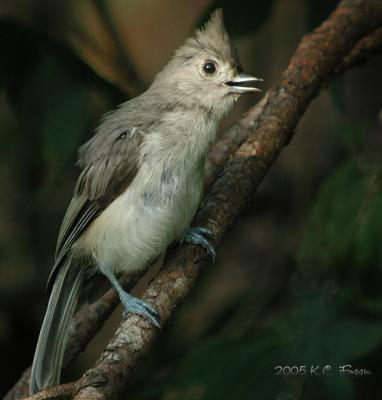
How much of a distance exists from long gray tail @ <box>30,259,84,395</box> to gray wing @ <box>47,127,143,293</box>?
65 mm

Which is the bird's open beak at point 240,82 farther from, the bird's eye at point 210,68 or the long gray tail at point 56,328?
the long gray tail at point 56,328

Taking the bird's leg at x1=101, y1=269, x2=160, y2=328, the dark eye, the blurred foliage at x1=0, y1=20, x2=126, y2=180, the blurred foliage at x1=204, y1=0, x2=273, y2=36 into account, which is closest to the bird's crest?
the blurred foliage at x1=204, y1=0, x2=273, y2=36

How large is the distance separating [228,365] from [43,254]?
2.37 metres

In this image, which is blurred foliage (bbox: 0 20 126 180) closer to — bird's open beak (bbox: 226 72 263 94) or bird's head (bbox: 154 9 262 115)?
bird's head (bbox: 154 9 262 115)

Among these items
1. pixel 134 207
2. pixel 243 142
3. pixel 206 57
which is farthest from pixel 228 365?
pixel 206 57

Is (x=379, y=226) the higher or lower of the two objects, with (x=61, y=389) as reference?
higher

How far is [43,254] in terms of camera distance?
15.9 feet

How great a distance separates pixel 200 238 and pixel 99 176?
572 mm

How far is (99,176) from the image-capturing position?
325 centimetres

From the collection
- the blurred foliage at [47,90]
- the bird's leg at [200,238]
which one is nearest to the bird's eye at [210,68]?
the blurred foliage at [47,90]

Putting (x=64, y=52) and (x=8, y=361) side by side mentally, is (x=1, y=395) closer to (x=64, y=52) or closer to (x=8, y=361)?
(x=8, y=361)

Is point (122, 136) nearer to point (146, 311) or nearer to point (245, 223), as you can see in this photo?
point (146, 311)

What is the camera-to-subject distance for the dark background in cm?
283

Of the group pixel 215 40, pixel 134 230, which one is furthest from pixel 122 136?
pixel 215 40
